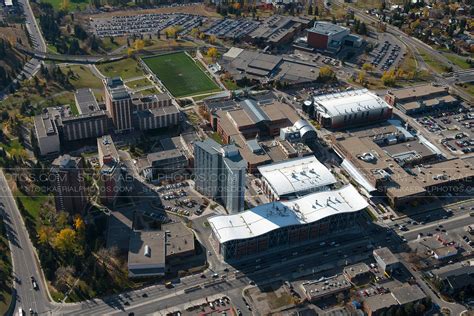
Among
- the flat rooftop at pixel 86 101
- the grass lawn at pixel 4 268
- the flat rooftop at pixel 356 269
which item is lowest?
the grass lawn at pixel 4 268

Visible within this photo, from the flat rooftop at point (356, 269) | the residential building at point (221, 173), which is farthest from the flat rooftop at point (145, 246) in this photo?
the flat rooftop at point (356, 269)

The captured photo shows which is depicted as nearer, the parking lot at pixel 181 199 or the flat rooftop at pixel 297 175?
the parking lot at pixel 181 199

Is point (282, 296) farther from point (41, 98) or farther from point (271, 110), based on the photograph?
point (41, 98)

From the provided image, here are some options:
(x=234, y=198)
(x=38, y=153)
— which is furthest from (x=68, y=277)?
(x=38, y=153)

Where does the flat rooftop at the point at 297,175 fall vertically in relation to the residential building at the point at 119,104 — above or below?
below

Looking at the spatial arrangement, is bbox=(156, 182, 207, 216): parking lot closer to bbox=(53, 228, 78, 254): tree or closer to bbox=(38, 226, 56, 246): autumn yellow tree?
bbox=(53, 228, 78, 254): tree

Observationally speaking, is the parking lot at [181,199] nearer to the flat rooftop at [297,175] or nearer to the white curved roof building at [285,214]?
the white curved roof building at [285,214]

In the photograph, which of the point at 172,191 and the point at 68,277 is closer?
the point at 68,277
